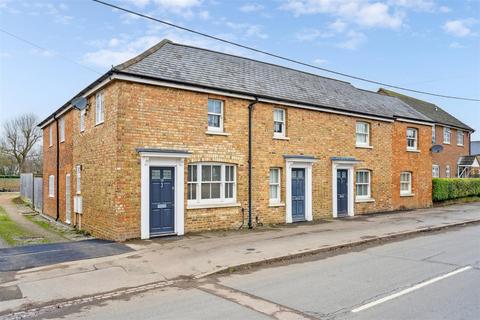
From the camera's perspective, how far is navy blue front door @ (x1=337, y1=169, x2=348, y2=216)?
19.6 metres

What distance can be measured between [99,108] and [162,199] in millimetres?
4197

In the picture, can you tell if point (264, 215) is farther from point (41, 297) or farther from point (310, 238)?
point (41, 297)

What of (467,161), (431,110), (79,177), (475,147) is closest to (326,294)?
(79,177)

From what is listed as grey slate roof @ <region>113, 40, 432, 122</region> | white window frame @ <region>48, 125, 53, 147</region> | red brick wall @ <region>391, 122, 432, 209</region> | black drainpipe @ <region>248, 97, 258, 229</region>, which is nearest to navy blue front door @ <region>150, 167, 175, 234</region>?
grey slate roof @ <region>113, 40, 432, 122</region>

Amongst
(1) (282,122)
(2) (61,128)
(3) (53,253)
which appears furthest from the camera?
(2) (61,128)

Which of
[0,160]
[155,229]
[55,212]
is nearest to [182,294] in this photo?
[155,229]

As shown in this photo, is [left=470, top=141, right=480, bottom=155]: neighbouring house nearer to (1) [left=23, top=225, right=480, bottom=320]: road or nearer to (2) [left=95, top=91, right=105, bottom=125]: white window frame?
(1) [left=23, top=225, right=480, bottom=320]: road

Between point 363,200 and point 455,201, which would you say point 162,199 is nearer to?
point 363,200

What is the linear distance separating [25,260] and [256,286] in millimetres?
6241

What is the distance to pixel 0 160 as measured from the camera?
194 ft

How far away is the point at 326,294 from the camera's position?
7188 millimetres

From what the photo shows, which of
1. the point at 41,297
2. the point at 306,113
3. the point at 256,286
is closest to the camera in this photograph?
the point at 41,297

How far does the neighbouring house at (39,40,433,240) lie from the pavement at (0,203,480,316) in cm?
151

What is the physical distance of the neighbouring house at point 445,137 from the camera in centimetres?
3750
